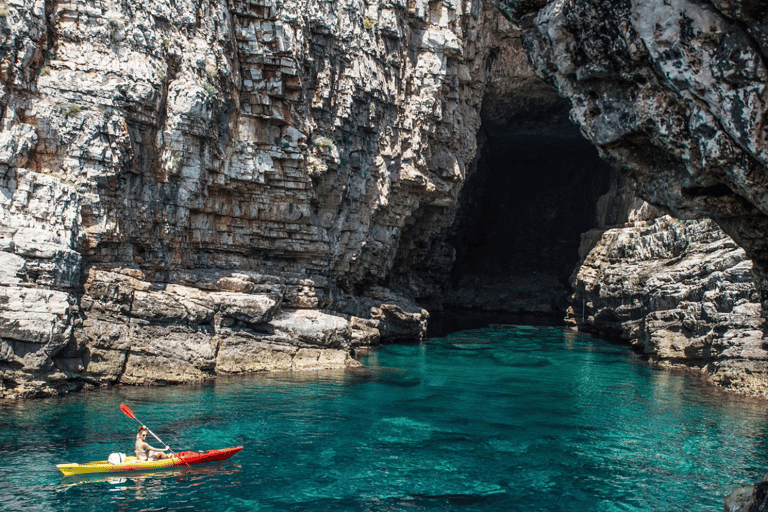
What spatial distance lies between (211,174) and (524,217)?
→ 39827mm

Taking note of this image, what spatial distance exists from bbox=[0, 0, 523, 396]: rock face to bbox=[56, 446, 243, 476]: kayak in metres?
7.34

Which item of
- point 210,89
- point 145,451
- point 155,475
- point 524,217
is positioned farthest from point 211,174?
point 524,217

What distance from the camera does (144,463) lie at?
1584 centimetres

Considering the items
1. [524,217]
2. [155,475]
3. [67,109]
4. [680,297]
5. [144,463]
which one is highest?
[524,217]

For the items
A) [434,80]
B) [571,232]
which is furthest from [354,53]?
[571,232]

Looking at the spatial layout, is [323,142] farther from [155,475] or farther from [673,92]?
[673,92]

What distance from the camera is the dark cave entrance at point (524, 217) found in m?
54.0

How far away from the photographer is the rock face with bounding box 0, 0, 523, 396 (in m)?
22.5

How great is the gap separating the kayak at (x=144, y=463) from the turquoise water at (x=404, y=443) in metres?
0.22

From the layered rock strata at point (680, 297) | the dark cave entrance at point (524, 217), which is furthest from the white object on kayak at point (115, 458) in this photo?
the dark cave entrance at point (524, 217)

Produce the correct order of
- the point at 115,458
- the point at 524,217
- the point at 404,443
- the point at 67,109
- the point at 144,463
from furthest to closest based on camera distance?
the point at 524,217, the point at 67,109, the point at 404,443, the point at 144,463, the point at 115,458

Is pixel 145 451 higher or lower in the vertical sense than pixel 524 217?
lower

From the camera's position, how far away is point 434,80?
3619 cm

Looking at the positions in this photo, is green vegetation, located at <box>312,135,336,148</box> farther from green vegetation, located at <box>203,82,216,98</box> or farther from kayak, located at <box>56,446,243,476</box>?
kayak, located at <box>56,446,243,476</box>
